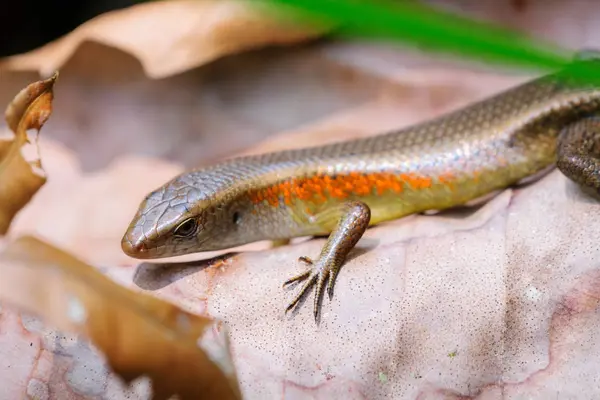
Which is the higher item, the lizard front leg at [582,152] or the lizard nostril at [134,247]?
the lizard front leg at [582,152]

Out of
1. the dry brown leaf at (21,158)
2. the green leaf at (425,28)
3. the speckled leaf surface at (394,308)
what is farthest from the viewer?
the dry brown leaf at (21,158)

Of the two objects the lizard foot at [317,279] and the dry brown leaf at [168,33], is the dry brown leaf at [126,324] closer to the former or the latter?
the lizard foot at [317,279]

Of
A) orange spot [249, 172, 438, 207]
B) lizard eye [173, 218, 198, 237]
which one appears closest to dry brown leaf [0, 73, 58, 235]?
lizard eye [173, 218, 198, 237]

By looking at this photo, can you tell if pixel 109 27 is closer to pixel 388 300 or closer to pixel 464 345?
pixel 388 300

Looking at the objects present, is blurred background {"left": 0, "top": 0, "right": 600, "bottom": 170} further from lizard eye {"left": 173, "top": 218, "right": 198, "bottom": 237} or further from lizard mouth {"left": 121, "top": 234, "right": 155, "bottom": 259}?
lizard mouth {"left": 121, "top": 234, "right": 155, "bottom": 259}

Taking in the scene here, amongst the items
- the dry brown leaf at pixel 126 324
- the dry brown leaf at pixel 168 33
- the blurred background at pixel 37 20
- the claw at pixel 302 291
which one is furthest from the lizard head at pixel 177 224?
the blurred background at pixel 37 20

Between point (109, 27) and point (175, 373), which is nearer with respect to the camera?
point (175, 373)

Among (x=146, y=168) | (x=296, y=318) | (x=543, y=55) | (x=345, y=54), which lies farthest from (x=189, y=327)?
(x=345, y=54)
